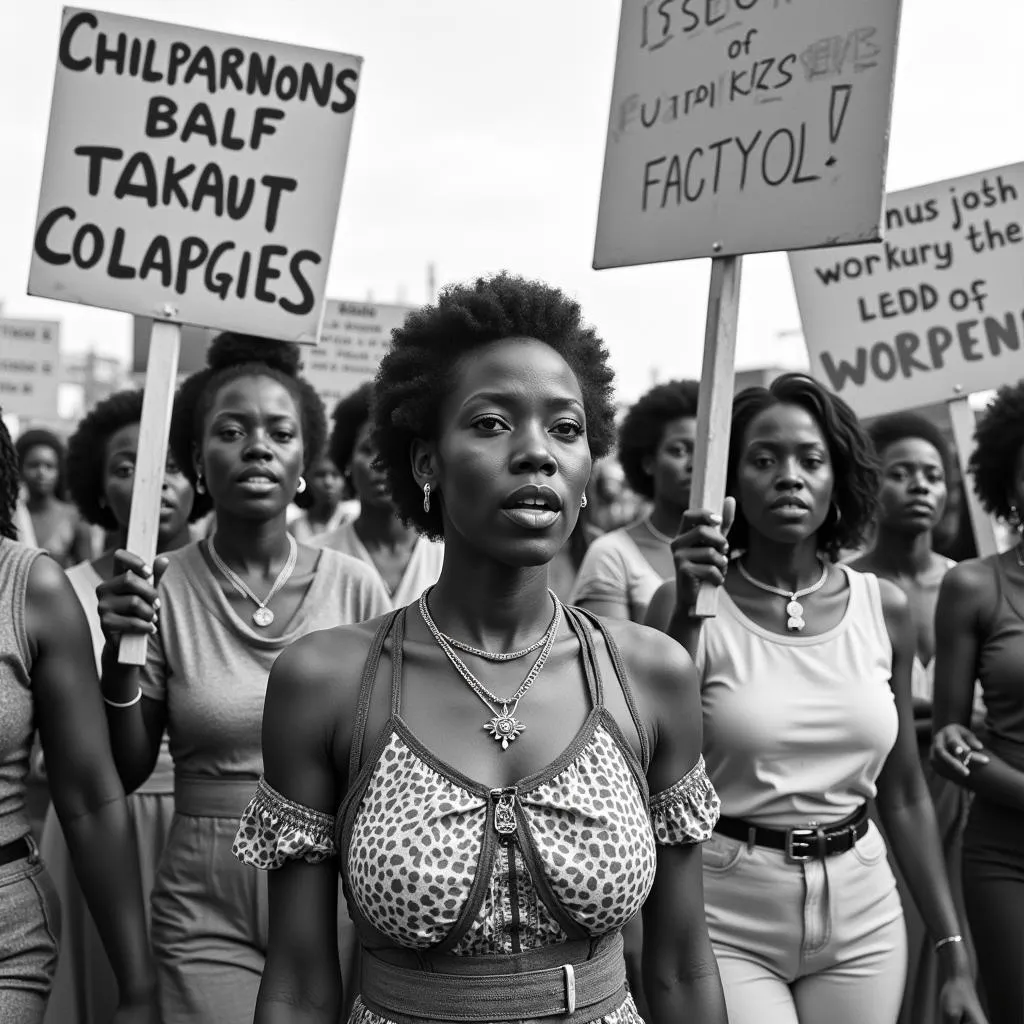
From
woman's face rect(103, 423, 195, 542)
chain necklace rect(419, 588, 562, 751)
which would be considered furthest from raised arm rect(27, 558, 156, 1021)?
woman's face rect(103, 423, 195, 542)

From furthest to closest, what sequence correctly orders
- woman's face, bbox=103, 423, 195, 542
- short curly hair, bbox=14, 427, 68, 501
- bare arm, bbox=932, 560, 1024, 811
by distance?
short curly hair, bbox=14, 427, 68, 501, woman's face, bbox=103, 423, 195, 542, bare arm, bbox=932, 560, 1024, 811

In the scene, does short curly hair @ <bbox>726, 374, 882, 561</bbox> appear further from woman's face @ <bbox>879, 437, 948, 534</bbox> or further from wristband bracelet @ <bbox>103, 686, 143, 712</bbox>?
wristband bracelet @ <bbox>103, 686, 143, 712</bbox>

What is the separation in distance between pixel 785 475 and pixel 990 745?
3.40 feet

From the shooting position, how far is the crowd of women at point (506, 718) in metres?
2.38

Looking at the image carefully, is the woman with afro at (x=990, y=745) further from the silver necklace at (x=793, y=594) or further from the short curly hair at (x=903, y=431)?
the short curly hair at (x=903, y=431)

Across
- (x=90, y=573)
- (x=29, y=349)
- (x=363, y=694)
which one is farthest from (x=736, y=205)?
(x=29, y=349)

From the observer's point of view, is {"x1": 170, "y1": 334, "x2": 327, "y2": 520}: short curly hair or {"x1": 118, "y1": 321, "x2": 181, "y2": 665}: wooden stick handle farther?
{"x1": 170, "y1": 334, "x2": 327, "y2": 520}: short curly hair

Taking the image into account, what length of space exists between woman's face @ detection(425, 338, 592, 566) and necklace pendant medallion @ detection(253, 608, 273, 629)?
1.46 m

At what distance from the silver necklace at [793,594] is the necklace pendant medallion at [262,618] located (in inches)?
51.8

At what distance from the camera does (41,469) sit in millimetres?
10320

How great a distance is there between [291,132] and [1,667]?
191 centimetres

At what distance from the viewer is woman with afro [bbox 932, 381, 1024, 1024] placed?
13.2 ft

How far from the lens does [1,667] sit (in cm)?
300

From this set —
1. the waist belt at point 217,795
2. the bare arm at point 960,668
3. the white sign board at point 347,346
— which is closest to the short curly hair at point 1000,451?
the bare arm at point 960,668
